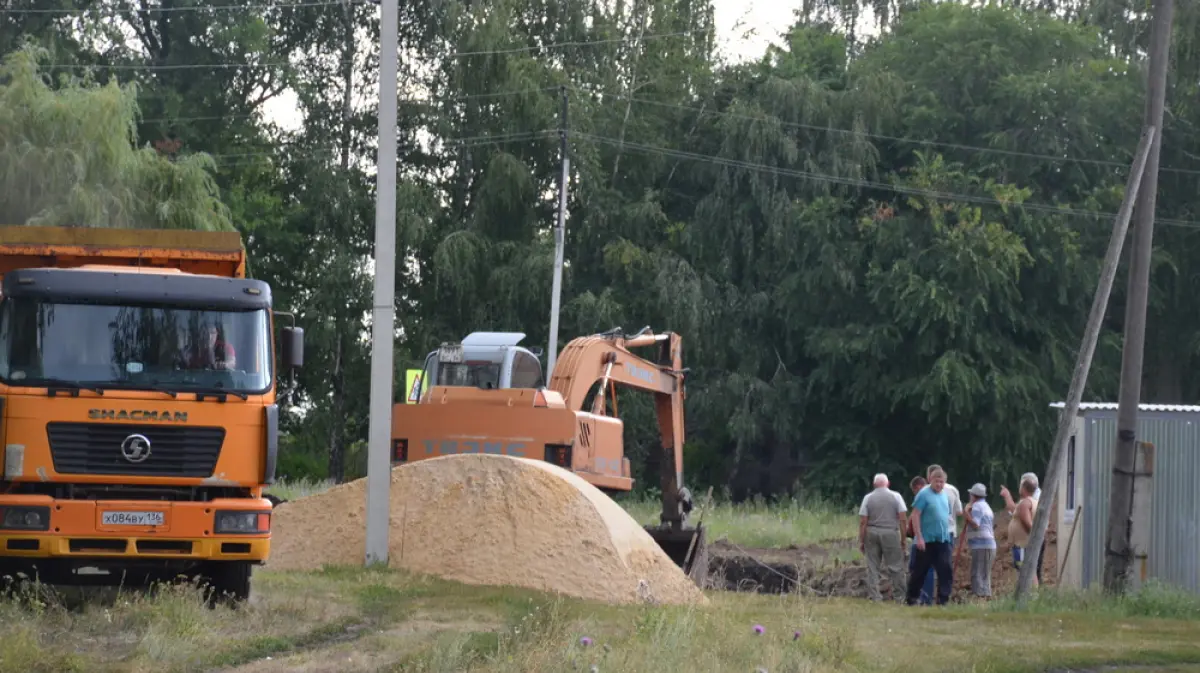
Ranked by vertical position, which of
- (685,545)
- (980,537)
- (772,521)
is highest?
(980,537)

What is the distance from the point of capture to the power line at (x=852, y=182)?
45094mm

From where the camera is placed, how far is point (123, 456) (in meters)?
13.6

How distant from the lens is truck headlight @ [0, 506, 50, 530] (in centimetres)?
1335

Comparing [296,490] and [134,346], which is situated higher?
[134,346]

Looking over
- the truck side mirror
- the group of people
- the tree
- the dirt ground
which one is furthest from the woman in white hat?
the tree

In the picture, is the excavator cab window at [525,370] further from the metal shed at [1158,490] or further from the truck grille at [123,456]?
the truck grille at [123,456]

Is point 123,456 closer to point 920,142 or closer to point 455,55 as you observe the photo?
point 455,55

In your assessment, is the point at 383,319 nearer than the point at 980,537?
Yes

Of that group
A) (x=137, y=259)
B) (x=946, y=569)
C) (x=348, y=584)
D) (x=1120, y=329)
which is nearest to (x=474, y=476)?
(x=348, y=584)

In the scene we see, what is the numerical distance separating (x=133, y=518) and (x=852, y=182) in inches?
1374

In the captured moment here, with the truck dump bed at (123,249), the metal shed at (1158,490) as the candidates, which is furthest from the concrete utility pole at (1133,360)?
the truck dump bed at (123,249)

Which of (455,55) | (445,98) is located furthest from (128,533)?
(445,98)

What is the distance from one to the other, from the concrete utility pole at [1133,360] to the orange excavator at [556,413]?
5562mm

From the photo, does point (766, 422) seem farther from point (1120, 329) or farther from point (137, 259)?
point (137, 259)
